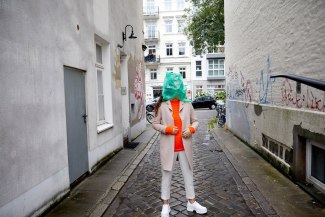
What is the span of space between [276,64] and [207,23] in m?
15.3

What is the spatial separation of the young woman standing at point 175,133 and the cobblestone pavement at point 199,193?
0.43 metres

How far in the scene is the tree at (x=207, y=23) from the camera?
1966 cm

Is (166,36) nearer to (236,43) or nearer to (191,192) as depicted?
(236,43)


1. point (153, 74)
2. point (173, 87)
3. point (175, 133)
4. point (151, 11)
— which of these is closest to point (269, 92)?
point (173, 87)

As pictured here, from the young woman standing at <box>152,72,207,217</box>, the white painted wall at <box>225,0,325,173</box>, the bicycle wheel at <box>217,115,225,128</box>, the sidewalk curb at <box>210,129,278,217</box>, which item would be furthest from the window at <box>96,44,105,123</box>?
the bicycle wheel at <box>217,115,225,128</box>

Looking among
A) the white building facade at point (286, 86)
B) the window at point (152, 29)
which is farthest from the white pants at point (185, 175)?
the window at point (152, 29)

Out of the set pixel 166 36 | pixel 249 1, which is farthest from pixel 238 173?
pixel 166 36

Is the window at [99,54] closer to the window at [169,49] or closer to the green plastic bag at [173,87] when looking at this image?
the green plastic bag at [173,87]

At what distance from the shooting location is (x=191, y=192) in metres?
4.10

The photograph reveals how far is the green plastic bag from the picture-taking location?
13.0ft

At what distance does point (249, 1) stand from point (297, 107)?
4.30m

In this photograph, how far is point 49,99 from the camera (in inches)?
169

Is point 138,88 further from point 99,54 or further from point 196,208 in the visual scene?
point 196,208

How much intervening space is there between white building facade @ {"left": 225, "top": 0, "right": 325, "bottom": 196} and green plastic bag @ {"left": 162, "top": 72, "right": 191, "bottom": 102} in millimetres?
1230
